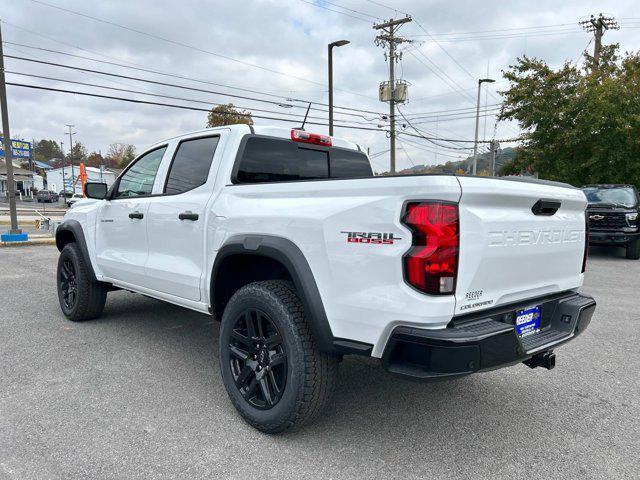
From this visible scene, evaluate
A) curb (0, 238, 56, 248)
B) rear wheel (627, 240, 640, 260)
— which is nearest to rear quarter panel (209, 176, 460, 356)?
rear wheel (627, 240, 640, 260)

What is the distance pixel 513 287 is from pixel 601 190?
11.2 meters

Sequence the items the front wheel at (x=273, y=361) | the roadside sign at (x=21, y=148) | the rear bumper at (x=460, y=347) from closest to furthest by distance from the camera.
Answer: the rear bumper at (x=460, y=347)
the front wheel at (x=273, y=361)
the roadside sign at (x=21, y=148)

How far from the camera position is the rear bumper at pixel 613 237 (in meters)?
10.6

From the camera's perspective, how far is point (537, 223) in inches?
100.0

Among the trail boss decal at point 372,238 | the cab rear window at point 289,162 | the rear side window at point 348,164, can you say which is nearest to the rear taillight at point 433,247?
the trail boss decal at point 372,238

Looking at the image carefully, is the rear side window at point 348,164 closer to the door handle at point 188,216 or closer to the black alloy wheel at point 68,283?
the door handle at point 188,216

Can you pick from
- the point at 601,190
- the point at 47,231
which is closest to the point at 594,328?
the point at 601,190

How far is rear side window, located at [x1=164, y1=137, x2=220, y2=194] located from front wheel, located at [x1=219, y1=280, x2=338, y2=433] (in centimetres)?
113

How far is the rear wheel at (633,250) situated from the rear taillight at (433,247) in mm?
10975

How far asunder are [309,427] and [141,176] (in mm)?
2790

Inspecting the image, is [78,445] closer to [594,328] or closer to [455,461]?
[455,461]

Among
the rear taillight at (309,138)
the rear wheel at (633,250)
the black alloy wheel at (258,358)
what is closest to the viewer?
the black alloy wheel at (258,358)

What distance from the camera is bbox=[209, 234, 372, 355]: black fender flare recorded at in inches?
94.4

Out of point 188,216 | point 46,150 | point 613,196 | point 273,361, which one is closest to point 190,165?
point 188,216
